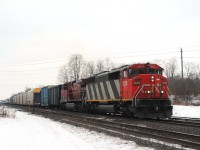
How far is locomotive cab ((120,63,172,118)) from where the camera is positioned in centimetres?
1812

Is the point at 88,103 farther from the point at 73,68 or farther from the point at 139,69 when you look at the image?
the point at 73,68

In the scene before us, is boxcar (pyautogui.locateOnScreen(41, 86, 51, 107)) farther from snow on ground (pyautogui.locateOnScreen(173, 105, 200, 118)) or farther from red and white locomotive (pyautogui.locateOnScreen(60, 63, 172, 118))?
red and white locomotive (pyautogui.locateOnScreen(60, 63, 172, 118))

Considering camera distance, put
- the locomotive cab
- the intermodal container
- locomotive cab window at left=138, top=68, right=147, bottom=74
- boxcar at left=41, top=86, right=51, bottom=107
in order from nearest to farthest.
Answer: the locomotive cab < locomotive cab window at left=138, top=68, right=147, bottom=74 < the intermodal container < boxcar at left=41, top=86, right=51, bottom=107

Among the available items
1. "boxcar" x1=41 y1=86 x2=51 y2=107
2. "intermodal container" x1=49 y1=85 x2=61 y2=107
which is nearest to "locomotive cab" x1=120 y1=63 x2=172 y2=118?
"intermodal container" x1=49 y1=85 x2=61 y2=107

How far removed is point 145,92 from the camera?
Result: 18.8 m

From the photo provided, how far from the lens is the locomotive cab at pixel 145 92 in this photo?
1812cm

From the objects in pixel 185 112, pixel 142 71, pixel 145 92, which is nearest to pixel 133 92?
pixel 145 92

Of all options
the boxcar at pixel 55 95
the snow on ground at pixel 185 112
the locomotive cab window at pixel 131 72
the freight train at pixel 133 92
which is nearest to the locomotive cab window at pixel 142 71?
the freight train at pixel 133 92

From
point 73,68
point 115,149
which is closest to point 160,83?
point 115,149

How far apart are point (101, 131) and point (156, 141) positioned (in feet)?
13.5

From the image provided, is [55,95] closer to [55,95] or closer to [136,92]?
[55,95]

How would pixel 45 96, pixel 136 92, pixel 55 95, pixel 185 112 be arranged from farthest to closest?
pixel 45 96
pixel 55 95
pixel 185 112
pixel 136 92

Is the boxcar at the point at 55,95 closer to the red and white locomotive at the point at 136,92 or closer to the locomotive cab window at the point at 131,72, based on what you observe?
the red and white locomotive at the point at 136,92

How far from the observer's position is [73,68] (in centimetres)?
9700
